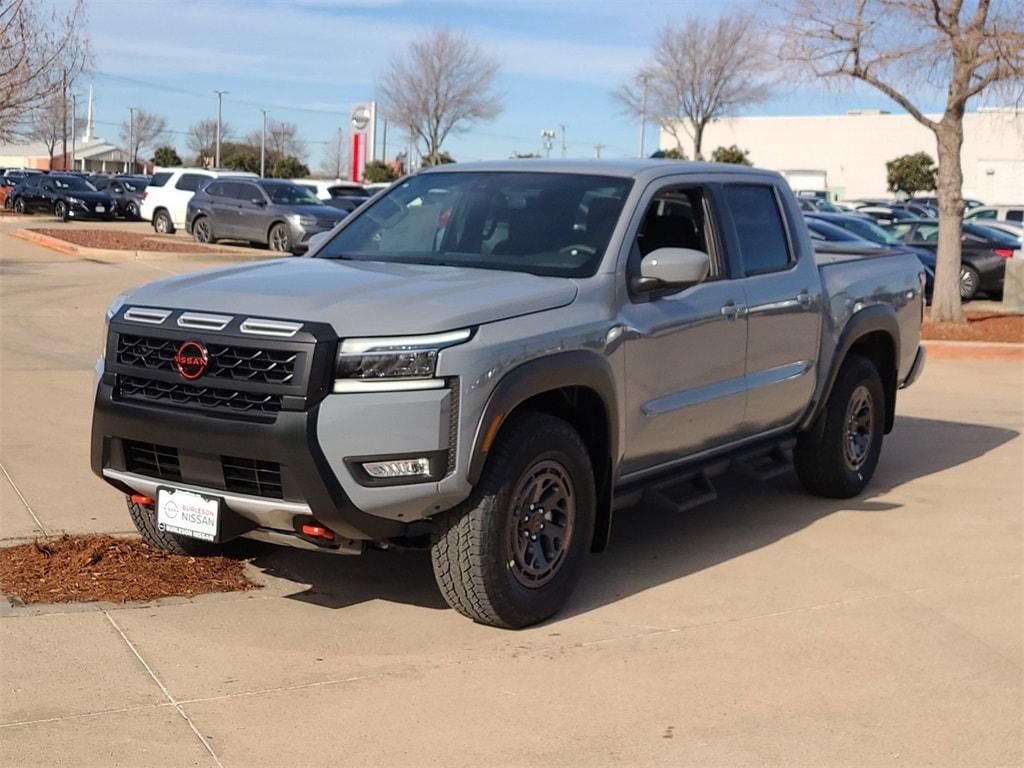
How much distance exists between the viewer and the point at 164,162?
304ft

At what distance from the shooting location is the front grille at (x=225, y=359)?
16.5 ft

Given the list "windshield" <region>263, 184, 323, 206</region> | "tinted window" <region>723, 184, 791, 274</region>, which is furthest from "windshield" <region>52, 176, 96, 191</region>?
"tinted window" <region>723, 184, 791, 274</region>

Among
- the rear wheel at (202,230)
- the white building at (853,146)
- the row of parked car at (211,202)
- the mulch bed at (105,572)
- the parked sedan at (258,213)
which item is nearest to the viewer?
the mulch bed at (105,572)

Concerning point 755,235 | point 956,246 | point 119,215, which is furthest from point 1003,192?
point 755,235

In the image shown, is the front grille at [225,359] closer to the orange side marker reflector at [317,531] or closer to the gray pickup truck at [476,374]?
the gray pickup truck at [476,374]

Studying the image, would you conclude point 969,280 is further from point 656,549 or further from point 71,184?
point 71,184

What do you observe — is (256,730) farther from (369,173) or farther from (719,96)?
(369,173)

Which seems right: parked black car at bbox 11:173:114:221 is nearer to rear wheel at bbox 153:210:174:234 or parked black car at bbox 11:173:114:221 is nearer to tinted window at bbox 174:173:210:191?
rear wheel at bbox 153:210:174:234

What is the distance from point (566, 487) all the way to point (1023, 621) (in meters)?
2.18

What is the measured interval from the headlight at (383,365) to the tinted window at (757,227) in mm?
2560

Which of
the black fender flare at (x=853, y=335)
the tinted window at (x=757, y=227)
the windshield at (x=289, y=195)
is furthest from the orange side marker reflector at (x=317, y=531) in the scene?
the windshield at (x=289, y=195)

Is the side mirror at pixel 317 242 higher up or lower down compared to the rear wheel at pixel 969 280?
higher up

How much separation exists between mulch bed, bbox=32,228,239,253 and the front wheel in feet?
63.5

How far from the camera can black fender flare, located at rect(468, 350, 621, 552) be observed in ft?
16.8
